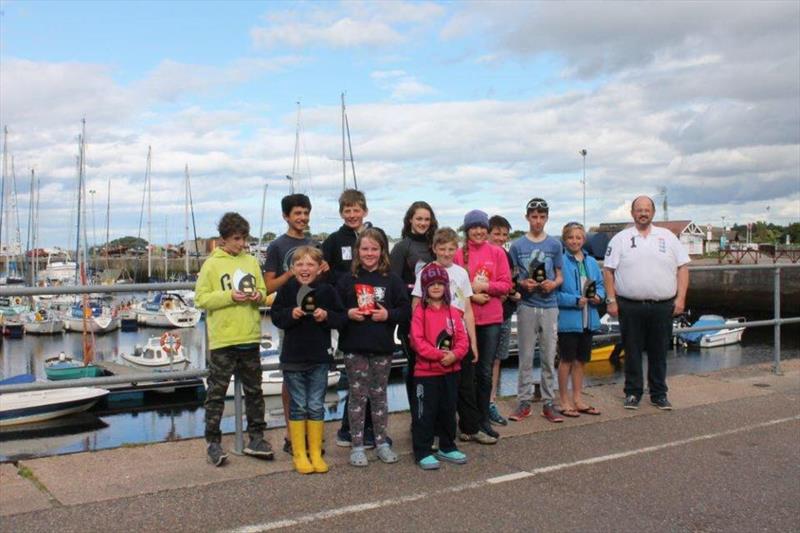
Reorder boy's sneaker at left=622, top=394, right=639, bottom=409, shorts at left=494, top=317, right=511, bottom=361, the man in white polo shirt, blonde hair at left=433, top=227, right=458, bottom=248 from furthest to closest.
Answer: boy's sneaker at left=622, top=394, right=639, bottom=409, the man in white polo shirt, shorts at left=494, top=317, right=511, bottom=361, blonde hair at left=433, top=227, right=458, bottom=248

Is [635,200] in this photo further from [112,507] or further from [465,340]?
[112,507]

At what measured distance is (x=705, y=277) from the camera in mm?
54062

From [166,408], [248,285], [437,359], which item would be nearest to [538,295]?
[437,359]

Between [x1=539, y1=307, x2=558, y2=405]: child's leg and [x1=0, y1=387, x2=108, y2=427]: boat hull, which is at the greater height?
[x1=539, y1=307, x2=558, y2=405]: child's leg

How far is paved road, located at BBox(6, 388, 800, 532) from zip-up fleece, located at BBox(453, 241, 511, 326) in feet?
3.26

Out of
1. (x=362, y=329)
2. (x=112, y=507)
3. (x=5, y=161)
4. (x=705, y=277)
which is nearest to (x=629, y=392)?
(x=362, y=329)

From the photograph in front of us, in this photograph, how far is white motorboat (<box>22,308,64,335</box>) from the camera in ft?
175

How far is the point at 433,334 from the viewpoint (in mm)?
5539

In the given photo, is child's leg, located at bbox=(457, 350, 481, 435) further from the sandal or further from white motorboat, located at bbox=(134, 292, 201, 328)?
white motorboat, located at bbox=(134, 292, 201, 328)

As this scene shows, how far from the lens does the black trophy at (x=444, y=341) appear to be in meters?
5.52

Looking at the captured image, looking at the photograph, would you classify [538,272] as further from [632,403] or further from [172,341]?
[172,341]

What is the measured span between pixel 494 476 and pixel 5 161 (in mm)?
64207

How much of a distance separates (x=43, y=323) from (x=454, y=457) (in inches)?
2137

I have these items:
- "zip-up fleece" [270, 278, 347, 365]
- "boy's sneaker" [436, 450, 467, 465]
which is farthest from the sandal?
"zip-up fleece" [270, 278, 347, 365]
